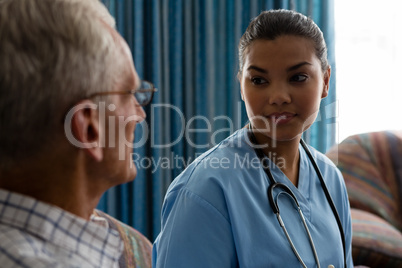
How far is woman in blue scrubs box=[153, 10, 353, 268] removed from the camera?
44.4 inches

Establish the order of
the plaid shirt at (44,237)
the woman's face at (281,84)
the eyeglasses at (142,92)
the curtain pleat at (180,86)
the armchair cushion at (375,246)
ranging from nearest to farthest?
the plaid shirt at (44,237) < the eyeglasses at (142,92) < the woman's face at (281,84) < the armchair cushion at (375,246) < the curtain pleat at (180,86)

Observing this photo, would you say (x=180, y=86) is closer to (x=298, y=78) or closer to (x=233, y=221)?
(x=298, y=78)

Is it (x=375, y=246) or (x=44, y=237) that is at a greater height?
(x=44, y=237)

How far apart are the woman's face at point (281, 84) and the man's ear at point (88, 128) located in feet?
2.02

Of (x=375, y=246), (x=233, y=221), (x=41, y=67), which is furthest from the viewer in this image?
(x=375, y=246)

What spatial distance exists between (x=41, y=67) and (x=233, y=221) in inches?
25.6

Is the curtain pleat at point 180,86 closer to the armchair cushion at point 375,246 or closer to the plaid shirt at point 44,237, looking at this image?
the armchair cushion at point 375,246

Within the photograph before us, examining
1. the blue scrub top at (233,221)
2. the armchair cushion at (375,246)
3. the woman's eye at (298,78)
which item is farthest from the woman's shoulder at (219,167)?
the armchair cushion at (375,246)

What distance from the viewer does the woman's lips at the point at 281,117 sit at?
127cm

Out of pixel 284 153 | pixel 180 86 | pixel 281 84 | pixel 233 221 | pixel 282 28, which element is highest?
pixel 282 28

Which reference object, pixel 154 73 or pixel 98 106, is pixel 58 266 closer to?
pixel 98 106

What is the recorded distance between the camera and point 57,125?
0.71 m

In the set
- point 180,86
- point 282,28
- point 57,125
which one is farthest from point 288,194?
point 180,86

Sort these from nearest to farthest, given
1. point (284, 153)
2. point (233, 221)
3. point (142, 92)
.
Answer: point (142, 92) → point (233, 221) → point (284, 153)
